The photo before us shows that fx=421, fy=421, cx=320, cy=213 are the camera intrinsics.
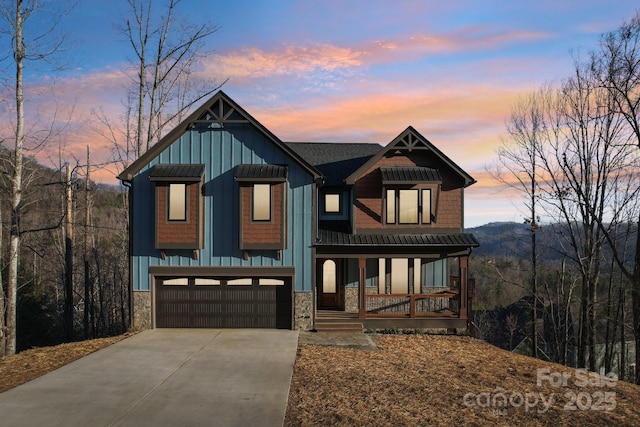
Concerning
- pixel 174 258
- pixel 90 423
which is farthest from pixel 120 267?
pixel 90 423

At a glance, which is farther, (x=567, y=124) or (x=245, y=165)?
(x=567, y=124)

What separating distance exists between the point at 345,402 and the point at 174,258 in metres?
9.56

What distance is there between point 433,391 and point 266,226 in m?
8.28

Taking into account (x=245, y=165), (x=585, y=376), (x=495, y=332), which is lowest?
(x=495, y=332)

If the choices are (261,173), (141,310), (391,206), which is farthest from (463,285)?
(141,310)

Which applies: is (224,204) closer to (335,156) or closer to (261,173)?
(261,173)

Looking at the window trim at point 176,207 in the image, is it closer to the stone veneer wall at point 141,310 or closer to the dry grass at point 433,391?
the stone veneer wall at point 141,310

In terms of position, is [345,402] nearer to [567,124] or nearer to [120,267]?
[567,124]

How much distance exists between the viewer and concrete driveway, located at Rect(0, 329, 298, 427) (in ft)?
26.1

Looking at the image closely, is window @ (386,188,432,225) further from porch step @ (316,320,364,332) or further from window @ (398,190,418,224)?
porch step @ (316,320,364,332)

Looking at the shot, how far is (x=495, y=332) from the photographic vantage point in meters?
48.2

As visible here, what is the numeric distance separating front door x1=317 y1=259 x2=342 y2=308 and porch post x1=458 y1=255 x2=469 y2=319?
512 cm

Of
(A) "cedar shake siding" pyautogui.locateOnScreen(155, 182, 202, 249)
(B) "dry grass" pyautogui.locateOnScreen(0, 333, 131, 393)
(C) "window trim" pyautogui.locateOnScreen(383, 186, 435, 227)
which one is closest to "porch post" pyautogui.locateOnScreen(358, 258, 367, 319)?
(C) "window trim" pyautogui.locateOnScreen(383, 186, 435, 227)

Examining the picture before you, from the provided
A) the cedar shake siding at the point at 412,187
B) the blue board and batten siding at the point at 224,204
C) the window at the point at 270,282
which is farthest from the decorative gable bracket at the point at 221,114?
the window at the point at 270,282
